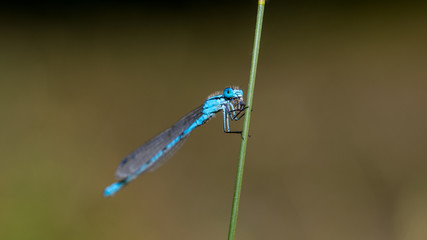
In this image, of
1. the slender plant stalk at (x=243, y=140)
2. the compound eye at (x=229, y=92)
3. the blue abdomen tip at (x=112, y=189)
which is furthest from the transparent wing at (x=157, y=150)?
the slender plant stalk at (x=243, y=140)

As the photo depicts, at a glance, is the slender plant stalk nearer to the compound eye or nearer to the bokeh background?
the compound eye

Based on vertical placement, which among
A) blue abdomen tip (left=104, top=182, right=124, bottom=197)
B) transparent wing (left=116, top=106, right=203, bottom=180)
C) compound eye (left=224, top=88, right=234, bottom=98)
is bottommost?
blue abdomen tip (left=104, top=182, right=124, bottom=197)

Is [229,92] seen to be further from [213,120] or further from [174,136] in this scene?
[213,120]

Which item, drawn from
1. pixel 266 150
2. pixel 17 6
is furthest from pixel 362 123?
pixel 17 6

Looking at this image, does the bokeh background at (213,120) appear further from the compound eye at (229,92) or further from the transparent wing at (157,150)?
the compound eye at (229,92)

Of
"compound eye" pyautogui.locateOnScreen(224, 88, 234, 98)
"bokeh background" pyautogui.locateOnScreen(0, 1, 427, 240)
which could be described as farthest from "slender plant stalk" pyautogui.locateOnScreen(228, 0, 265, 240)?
"bokeh background" pyautogui.locateOnScreen(0, 1, 427, 240)

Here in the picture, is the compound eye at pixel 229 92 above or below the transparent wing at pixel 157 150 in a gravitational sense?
above
